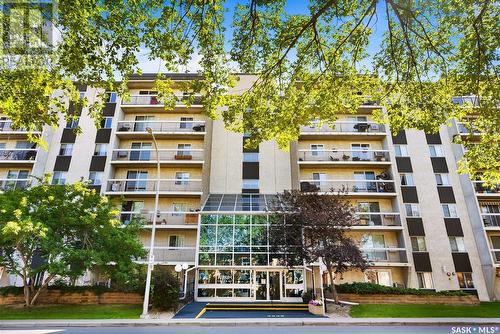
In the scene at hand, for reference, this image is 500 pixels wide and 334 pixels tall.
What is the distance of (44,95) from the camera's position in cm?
951

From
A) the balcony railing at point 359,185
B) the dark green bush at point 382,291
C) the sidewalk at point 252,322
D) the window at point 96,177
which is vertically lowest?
the sidewalk at point 252,322

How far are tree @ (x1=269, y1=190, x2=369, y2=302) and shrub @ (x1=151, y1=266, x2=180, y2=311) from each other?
Result: 6.91 m

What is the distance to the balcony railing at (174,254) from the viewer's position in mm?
25672

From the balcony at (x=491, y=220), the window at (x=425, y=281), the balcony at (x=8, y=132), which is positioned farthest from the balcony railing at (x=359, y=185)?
the balcony at (x=8, y=132)

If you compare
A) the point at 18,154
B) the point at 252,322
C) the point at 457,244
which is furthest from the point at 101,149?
the point at 457,244

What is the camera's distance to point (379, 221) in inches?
1093

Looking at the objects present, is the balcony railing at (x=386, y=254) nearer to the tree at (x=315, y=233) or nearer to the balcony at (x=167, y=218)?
the tree at (x=315, y=233)

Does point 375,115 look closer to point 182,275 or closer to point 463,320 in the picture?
point 463,320

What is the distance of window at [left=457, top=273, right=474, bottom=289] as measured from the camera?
83.8 feet

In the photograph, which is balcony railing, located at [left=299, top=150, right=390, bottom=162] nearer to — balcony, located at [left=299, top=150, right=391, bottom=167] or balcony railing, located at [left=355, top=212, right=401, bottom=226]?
balcony, located at [left=299, top=150, right=391, bottom=167]

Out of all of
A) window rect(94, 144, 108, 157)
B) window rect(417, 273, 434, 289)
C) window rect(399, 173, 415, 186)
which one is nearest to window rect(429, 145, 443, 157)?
window rect(399, 173, 415, 186)

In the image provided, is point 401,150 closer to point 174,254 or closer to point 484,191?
point 484,191

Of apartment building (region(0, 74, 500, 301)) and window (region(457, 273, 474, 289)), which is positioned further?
window (region(457, 273, 474, 289))

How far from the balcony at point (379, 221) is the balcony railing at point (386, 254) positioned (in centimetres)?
179
